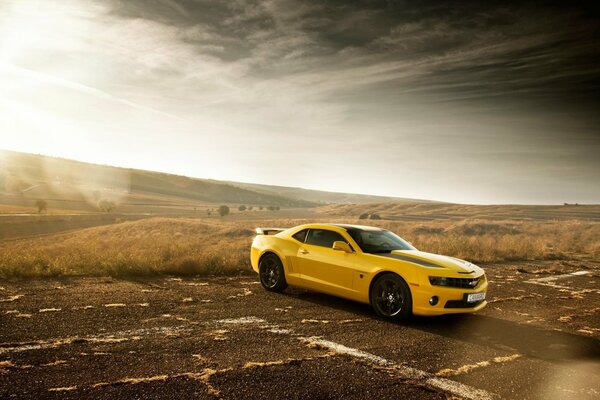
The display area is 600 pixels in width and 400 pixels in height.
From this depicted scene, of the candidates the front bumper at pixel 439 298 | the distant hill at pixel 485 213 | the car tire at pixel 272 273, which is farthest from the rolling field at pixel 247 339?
the distant hill at pixel 485 213

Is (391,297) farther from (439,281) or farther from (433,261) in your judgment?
(433,261)

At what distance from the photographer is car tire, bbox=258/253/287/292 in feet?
27.3

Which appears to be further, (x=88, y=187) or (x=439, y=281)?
(x=88, y=187)

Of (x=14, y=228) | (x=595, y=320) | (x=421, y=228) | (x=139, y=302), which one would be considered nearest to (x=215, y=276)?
(x=139, y=302)

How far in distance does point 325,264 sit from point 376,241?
107 centimetres

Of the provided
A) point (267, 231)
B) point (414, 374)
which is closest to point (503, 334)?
point (414, 374)

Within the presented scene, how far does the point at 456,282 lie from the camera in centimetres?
661

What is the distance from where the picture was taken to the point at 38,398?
3510 mm

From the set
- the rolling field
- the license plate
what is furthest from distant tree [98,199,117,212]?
the license plate

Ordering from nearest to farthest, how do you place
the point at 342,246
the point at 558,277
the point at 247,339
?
the point at 247,339 < the point at 342,246 < the point at 558,277

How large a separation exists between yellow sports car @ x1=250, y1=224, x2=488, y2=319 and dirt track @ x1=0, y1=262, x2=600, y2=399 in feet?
1.13

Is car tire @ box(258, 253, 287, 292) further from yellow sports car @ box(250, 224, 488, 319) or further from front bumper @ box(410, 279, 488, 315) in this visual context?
front bumper @ box(410, 279, 488, 315)

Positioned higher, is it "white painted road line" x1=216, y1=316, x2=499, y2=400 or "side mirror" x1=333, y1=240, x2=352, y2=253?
"side mirror" x1=333, y1=240, x2=352, y2=253

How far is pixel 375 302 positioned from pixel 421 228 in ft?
105
